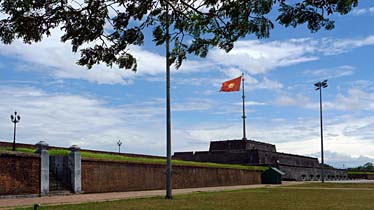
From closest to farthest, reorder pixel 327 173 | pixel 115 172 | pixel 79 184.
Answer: pixel 79 184, pixel 115 172, pixel 327 173

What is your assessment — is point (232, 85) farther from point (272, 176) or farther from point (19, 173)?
point (19, 173)

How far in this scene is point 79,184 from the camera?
82.1ft

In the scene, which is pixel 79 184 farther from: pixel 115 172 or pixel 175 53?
pixel 175 53

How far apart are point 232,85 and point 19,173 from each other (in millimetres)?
33497

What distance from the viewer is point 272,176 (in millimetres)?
51219

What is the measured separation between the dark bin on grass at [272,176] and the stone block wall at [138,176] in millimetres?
8064

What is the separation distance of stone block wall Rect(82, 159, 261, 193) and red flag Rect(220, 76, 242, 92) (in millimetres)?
10812

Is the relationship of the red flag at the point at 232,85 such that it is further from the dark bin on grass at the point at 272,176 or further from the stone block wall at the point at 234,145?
the stone block wall at the point at 234,145

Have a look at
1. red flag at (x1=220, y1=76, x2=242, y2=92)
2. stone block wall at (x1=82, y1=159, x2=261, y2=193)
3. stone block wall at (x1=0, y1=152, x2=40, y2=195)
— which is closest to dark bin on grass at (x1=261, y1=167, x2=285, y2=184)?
stone block wall at (x1=82, y1=159, x2=261, y2=193)

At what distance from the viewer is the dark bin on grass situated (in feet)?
165

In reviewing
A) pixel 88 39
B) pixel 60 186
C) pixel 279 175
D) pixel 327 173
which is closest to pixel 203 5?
pixel 88 39

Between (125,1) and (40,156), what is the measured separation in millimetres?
16991

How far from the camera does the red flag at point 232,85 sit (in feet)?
171

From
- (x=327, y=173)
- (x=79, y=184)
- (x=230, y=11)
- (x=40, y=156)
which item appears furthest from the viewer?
(x=327, y=173)
